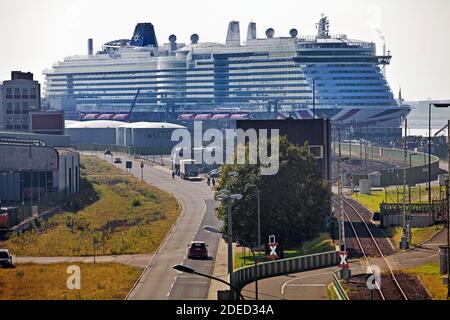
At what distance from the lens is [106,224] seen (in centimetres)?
6825

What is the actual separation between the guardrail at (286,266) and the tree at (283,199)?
439 centimetres

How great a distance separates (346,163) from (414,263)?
302 ft

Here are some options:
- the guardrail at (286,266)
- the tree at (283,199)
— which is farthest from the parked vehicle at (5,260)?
the guardrail at (286,266)

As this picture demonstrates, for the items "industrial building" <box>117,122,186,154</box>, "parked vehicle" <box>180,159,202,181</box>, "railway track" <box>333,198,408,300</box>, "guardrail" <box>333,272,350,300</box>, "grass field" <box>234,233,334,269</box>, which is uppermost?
"industrial building" <box>117,122,186,154</box>

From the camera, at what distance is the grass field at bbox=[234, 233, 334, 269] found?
5241cm

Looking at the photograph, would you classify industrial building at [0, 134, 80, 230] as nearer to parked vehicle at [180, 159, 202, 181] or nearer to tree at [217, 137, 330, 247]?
tree at [217, 137, 330, 247]

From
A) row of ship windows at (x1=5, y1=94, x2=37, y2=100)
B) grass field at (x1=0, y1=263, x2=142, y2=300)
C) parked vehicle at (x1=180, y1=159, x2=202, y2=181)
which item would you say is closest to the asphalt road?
grass field at (x1=0, y1=263, x2=142, y2=300)

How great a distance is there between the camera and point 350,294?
40.1m

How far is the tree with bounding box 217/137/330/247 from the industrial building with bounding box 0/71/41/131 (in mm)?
74041

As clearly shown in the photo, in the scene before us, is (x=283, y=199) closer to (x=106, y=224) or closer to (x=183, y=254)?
(x=183, y=254)

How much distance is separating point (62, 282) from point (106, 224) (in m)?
24.0

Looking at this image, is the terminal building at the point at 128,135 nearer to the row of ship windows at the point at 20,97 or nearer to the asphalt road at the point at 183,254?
the row of ship windows at the point at 20,97
